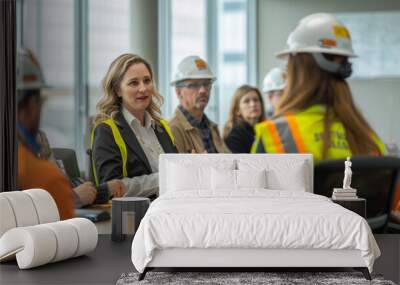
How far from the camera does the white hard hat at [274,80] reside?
6758 millimetres

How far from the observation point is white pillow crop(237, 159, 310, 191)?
659 cm

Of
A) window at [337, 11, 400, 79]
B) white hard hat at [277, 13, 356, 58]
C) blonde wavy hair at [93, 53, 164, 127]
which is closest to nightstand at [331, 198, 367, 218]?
window at [337, 11, 400, 79]

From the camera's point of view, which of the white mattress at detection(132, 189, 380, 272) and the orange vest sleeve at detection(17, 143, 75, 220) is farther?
the orange vest sleeve at detection(17, 143, 75, 220)

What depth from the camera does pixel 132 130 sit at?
6988 millimetres

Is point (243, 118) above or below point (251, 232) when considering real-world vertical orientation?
above

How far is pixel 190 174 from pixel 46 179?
62.3 inches

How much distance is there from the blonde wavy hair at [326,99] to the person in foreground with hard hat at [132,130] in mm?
1225

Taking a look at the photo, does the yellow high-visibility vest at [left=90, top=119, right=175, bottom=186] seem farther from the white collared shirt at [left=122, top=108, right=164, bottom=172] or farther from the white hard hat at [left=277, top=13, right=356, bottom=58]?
the white hard hat at [left=277, top=13, right=356, bottom=58]

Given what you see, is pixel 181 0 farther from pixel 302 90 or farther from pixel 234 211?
pixel 234 211

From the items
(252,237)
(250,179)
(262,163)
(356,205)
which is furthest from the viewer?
(262,163)

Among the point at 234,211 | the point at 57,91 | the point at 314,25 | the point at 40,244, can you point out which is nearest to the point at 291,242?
the point at 234,211

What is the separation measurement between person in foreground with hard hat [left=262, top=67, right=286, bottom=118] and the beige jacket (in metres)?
0.56

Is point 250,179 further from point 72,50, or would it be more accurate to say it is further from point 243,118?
point 72,50

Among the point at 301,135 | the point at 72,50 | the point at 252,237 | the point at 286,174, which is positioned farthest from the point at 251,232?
the point at 72,50
